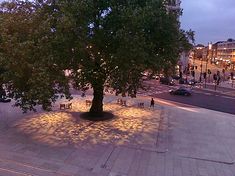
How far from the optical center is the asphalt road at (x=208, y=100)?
A: 54.5 meters

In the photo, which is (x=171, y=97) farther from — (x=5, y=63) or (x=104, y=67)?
(x=5, y=63)

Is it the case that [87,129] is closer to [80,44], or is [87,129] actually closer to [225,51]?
[80,44]

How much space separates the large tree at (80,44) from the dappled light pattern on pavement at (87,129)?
3012mm

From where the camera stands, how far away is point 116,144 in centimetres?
2825

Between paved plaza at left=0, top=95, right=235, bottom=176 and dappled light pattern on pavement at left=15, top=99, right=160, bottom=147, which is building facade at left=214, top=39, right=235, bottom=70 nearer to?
paved plaza at left=0, top=95, right=235, bottom=176

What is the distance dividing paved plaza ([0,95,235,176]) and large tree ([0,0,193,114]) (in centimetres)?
328

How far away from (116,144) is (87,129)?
188 inches

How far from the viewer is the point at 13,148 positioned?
84.2 feet

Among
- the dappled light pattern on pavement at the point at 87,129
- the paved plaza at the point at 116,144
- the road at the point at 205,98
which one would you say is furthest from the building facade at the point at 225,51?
the dappled light pattern on pavement at the point at 87,129

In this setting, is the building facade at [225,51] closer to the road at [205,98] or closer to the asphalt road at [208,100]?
the road at [205,98]

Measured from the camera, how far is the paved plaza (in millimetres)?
22859

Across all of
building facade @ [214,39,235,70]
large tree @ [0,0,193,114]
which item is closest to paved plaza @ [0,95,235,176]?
large tree @ [0,0,193,114]

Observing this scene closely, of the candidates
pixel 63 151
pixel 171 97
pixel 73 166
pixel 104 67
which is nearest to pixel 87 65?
pixel 104 67

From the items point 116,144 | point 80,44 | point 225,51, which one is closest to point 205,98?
point 116,144
